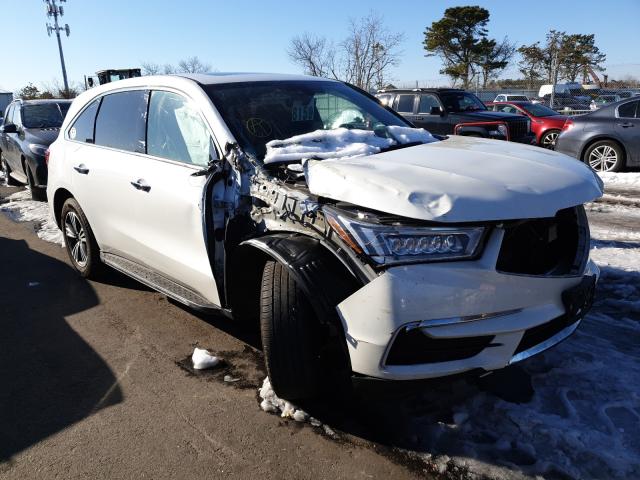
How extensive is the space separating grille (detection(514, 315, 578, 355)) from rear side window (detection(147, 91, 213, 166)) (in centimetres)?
204

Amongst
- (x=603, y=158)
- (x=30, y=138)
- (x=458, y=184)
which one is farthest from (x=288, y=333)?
(x=603, y=158)

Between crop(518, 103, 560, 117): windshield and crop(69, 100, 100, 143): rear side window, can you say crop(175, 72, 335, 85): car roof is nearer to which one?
crop(69, 100, 100, 143): rear side window

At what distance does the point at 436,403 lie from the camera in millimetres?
2887

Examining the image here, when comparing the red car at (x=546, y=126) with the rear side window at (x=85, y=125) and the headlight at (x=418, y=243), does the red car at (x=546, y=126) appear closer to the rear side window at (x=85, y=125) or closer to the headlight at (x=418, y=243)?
the rear side window at (x=85, y=125)

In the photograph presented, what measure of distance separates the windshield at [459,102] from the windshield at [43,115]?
7940 millimetres

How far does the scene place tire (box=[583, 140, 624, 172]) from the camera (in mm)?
9953

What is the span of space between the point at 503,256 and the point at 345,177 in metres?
0.82

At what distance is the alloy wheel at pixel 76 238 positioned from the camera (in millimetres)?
4883

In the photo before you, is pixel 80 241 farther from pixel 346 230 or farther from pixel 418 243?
pixel 418 243

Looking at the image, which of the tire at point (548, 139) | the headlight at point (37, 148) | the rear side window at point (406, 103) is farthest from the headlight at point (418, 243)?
the tire at point (548, 139)

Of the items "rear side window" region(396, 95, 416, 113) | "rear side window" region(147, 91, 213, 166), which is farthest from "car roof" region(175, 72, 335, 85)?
"rear side window" region(396, 95, 416, 113)

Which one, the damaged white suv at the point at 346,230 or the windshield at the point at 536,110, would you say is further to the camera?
the windshield at the point at 536,110

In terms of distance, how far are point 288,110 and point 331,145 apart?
24.0 inches

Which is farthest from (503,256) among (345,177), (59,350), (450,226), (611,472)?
(59,350)
